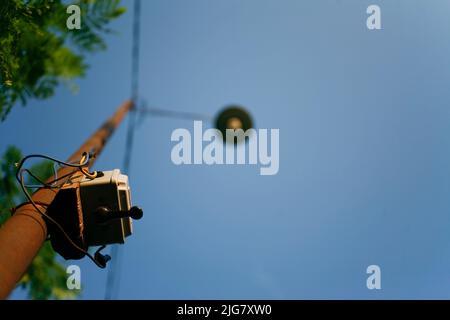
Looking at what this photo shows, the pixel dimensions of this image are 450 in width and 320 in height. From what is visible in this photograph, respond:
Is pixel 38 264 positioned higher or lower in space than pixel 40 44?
lower

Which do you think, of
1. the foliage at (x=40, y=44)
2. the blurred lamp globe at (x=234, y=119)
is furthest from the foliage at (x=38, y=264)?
the blurred lamp globe at (x=234, y=119)

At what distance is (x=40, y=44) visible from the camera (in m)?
5.31

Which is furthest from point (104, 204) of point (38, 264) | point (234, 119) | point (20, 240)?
point (38, 264)

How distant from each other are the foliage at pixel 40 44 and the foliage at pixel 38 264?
92cm

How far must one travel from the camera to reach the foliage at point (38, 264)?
5.28m

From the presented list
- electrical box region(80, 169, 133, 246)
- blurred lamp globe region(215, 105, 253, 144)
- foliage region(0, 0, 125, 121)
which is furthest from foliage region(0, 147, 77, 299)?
electrical box region(80, 169, 133, 246)

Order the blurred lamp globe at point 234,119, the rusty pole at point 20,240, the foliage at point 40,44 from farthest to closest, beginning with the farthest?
the blurred lamp globe at point 234,119, the foliage at point 40,44, the rusty pole at point 20,240

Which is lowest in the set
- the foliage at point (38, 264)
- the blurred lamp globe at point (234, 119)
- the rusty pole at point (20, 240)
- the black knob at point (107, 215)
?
the rusty pole at point (20, 240)

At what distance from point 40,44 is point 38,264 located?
11.1ft

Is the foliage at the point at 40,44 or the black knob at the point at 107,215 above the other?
the foliage at the point at 40,44

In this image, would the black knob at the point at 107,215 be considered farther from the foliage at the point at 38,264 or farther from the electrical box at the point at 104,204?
the foliage at the point at 38,264

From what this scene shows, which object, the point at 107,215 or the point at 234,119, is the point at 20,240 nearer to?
the point at 107,215

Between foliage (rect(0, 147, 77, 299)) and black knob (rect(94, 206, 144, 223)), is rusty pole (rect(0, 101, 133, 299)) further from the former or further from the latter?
foliage (rect(0, 147, 77, 299))

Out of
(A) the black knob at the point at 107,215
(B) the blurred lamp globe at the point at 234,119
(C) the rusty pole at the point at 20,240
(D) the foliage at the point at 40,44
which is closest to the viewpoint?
(C) the rusty pole at the point at 20,240
